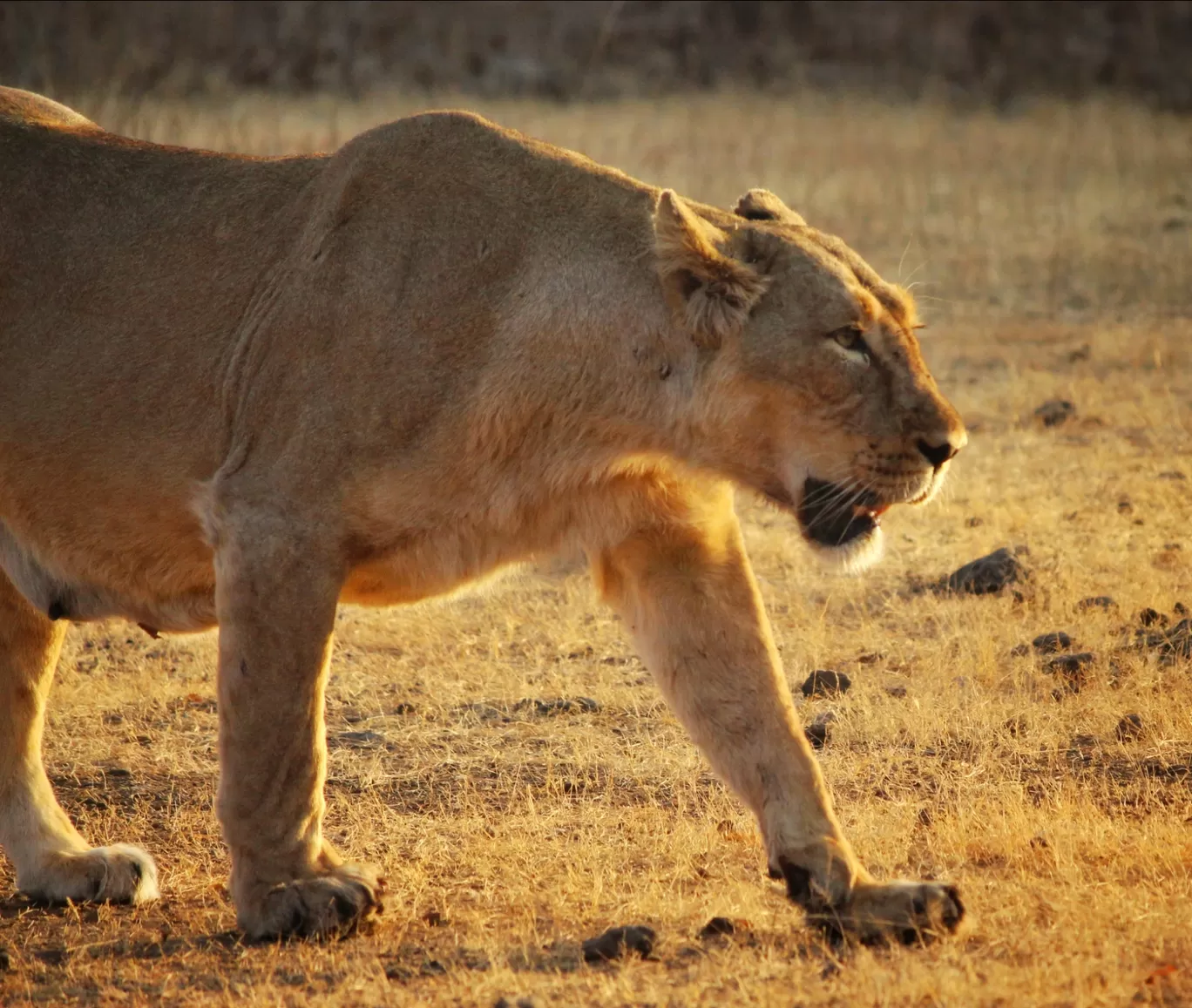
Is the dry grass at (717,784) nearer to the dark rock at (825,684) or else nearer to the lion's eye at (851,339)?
the dark rock at (825,684)

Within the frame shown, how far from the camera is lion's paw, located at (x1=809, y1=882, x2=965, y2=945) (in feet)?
12.2

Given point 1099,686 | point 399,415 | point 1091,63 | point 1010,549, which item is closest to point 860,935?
point 399,415

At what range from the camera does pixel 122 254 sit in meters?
4.49

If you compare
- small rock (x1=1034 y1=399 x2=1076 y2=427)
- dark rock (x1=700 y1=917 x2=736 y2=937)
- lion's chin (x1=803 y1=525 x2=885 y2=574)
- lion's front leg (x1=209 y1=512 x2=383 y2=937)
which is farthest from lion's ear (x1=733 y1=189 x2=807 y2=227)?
small rock (x1=1034 y1=399 x2=1076 y2=427)

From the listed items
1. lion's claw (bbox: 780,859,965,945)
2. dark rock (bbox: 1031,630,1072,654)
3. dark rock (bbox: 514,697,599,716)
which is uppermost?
lion's claw (bbox: 780,859,965,945)

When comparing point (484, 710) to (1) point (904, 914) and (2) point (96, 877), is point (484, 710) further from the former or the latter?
(1) point (904, 914)

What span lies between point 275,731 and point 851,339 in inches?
59.9

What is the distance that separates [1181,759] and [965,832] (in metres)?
0.95

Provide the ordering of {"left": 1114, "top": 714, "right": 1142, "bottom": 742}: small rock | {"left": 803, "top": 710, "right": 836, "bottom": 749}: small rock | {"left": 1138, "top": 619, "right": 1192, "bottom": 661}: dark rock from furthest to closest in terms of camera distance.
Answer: {"left": 1138, "top": 619, "right": 1192, "bottom": 661}: dark rock, {"left": 803, "top": 710, "right": 836, "bottom": 749}: small rock, {"left": 1114, "top": 714, "right": 1142, "bottom": 742}: small rock

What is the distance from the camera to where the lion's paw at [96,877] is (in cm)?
434

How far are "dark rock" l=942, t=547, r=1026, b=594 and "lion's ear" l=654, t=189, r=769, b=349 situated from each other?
2.99 m

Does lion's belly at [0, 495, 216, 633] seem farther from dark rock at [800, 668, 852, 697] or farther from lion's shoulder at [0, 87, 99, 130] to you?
dark rock at [800, 668, 852, 697]

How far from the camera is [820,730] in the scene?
5375 millimetres

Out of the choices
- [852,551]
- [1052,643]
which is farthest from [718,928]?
[1052,643]
